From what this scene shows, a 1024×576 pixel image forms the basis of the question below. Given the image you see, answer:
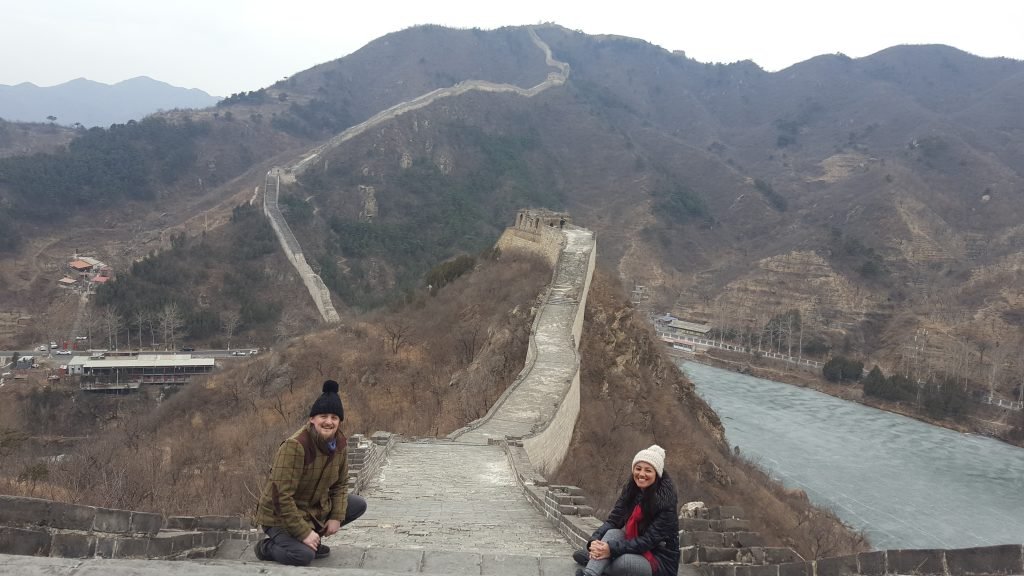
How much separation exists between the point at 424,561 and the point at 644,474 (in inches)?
72.6

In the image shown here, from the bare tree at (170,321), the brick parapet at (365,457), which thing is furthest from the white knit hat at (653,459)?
the bare tree at (170,321)

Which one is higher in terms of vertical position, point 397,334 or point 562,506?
point 562,506

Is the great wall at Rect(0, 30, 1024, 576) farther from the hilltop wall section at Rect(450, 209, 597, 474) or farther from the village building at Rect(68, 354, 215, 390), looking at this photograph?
the village building at Rect(68, 354, 215, 390)

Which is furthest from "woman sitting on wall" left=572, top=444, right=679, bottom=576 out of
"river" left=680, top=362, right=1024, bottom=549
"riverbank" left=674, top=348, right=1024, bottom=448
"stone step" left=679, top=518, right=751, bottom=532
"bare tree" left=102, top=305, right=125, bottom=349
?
"bare tree" left=102, top=305, right=125, bottom=349

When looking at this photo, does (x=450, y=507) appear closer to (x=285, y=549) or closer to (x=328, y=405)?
(x=285, y=549)

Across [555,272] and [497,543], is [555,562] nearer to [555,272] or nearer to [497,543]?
[497,543]

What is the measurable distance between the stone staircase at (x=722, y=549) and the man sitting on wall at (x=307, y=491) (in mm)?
2879

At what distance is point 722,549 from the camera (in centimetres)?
556

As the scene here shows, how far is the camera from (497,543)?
681cm

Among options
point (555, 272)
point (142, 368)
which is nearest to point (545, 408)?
point (555, 272)

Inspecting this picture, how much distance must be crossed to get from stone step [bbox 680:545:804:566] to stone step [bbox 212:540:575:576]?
3.24ft

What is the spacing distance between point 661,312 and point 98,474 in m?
59.2

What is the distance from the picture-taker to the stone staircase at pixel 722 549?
17.8 feet

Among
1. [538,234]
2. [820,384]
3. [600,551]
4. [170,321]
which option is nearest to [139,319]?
[170,321]
